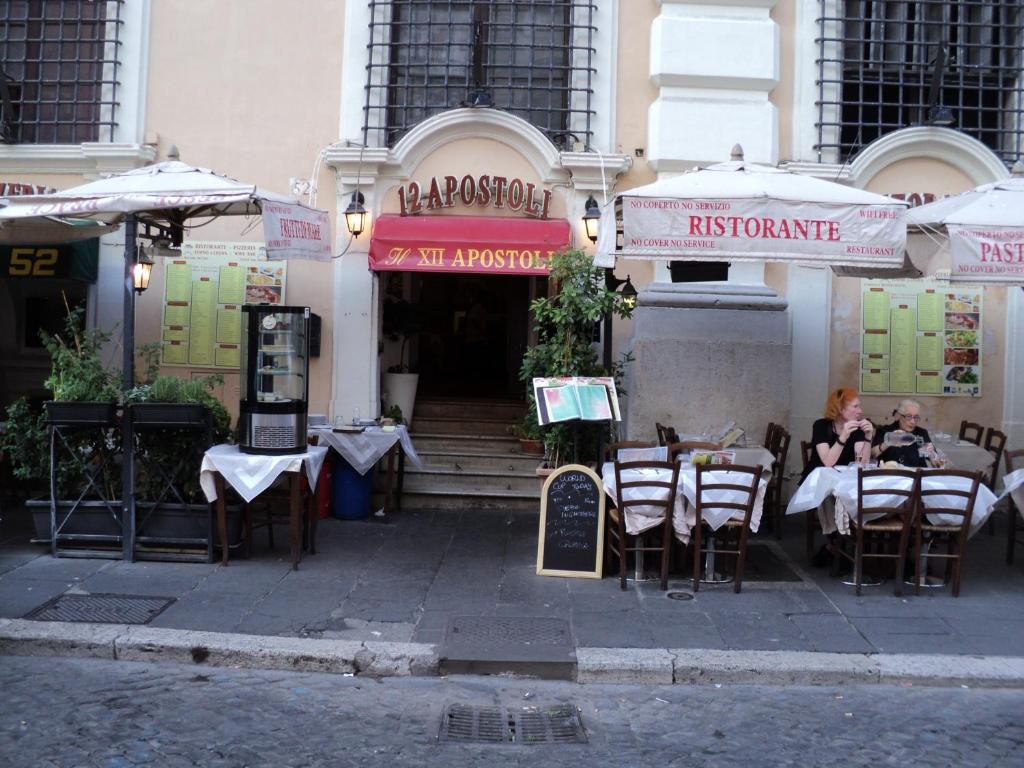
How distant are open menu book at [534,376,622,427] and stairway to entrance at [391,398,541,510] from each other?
2437mm

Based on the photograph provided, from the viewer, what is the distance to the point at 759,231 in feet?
23.0

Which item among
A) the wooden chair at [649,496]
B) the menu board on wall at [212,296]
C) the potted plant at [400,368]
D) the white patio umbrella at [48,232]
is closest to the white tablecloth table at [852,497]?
the wooden chair at [649,496]

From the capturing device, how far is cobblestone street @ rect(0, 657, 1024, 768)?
15.1ft

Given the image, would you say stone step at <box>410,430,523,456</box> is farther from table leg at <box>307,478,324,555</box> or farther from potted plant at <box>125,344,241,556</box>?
potted plant at <box>125,344,241,556</box>

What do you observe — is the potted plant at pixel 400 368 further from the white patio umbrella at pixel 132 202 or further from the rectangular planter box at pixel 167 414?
the rectangular planter box at pixel 167 414

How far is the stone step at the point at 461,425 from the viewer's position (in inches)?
448

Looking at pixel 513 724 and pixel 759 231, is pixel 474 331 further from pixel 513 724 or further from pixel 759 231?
pixel 513 724

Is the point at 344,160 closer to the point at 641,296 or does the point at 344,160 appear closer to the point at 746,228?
the point at 641,296

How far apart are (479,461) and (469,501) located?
605mm

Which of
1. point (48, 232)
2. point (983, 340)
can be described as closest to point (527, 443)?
point (983, 340)

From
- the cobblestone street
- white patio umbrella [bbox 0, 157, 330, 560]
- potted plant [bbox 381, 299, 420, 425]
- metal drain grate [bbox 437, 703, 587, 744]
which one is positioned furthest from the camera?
potted plant [bbox 381, 299, 420, 425]

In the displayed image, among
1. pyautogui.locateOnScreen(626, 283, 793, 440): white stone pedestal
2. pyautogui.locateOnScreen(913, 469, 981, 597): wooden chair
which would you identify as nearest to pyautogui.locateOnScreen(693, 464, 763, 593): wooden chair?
pyautogui.locateOnScreen(913, 469, 981, 597): wooden chair

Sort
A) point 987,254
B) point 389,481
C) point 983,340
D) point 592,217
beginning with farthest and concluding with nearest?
1. point 983,340
2. point 389,481
3. point 592,217
4. point 987,254

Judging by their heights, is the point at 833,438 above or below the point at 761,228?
below
